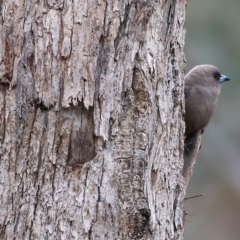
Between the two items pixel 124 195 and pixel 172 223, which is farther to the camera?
pixel 172 223

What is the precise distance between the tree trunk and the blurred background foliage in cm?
1099

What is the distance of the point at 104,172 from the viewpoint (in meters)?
3.48

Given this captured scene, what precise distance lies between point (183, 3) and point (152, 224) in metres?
1.35

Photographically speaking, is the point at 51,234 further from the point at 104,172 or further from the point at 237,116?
the point at 237,116

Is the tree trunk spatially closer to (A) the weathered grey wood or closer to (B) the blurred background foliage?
(A) the weathered grey wood

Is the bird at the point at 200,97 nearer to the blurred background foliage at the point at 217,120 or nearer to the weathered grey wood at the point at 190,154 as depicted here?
the weathered grey wood at the point at 190,154

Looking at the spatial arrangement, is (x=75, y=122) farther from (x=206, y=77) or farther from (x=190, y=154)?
(x=206, y=77)

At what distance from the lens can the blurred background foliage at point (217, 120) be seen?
1479cm

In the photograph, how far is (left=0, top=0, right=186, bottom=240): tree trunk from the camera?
342 cm

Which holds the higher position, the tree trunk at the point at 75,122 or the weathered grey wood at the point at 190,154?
the tree trunk at the point at 75,122

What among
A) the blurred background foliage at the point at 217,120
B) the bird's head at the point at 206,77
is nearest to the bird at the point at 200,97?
the bird's head at the point at 206,77

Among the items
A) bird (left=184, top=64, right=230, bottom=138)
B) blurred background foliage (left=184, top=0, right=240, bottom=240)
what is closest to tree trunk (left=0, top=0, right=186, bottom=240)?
bird (left=184, top=64, right=230, bottom=138)

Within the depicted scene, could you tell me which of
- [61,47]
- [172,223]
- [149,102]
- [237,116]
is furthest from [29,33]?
[237,116]

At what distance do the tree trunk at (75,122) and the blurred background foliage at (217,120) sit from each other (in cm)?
1099
